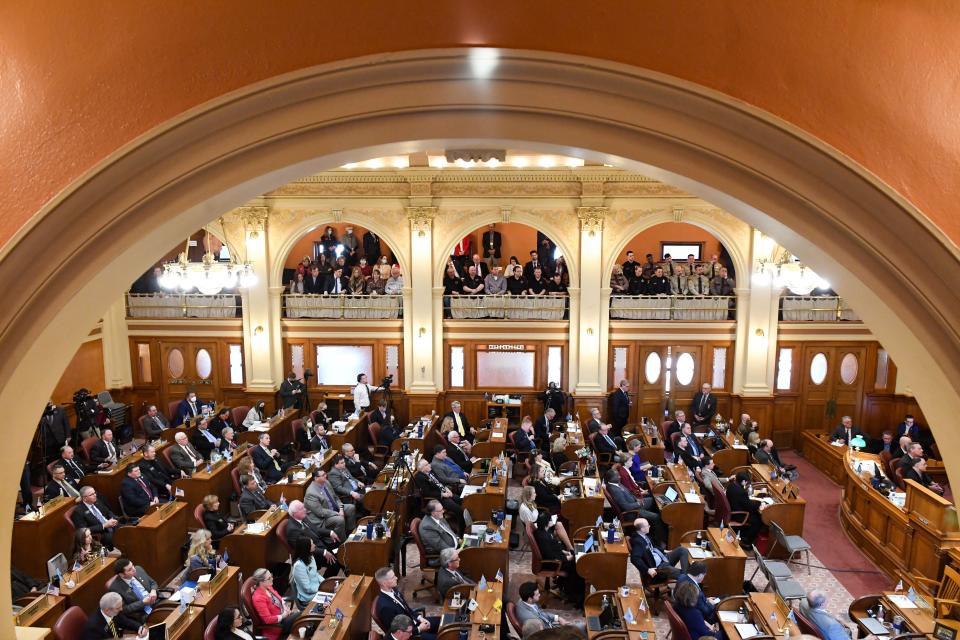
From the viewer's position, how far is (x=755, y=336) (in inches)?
619

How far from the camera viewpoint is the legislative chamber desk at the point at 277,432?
13562 mm

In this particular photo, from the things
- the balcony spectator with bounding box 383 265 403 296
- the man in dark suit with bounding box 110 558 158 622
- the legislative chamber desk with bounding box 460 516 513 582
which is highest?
the balcony spectator with bounding box 383 265 403 296

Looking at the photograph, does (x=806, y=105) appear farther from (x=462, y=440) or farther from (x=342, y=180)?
(x=342, y=180)

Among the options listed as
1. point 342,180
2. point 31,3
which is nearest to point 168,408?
point 342,180

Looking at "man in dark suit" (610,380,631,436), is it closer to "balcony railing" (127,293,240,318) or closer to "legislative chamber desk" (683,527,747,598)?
"legislative chamber desk" (683,527,747,598)

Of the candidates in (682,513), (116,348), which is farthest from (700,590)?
(116,348)

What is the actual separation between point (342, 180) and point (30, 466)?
856 centimetres

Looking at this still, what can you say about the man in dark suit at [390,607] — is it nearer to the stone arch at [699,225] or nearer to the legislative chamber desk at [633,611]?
the legislative chamber desk at [633,611]

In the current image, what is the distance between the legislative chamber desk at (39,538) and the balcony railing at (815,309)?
48.3 feet

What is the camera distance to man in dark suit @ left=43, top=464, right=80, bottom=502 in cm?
980

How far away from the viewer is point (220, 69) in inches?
83.1

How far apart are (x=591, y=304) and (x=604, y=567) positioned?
26.3 ft

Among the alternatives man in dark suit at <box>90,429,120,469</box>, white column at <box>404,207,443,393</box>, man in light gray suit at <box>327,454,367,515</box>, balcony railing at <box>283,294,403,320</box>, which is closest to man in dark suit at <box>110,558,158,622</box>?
man in light gray suit at <box>327,454,367,515</box>

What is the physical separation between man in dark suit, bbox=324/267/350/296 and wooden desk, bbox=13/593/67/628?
10055 millimetres
